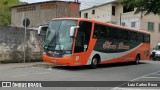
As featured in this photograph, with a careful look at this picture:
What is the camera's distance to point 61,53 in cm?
2111

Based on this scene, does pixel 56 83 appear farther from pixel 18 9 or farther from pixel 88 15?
pixel 88 15

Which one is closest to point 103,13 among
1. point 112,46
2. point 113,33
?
point 113,33

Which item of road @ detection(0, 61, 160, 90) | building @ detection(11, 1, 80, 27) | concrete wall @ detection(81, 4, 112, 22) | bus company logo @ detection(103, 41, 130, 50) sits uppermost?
concrete wall @ detection(81, 4, 112, 22)

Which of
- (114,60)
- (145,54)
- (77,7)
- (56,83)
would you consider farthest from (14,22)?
(56,83)

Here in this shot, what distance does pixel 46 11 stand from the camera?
39.0 metres

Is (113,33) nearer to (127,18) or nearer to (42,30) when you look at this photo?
(42,30)

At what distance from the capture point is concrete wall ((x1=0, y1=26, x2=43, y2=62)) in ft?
79.6

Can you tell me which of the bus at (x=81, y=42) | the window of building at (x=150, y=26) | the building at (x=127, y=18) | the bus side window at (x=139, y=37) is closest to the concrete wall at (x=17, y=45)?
the bus at (x=81, y=42)

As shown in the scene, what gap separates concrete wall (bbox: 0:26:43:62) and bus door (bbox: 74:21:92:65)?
5.53 meters

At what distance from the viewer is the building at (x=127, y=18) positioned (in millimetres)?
54844

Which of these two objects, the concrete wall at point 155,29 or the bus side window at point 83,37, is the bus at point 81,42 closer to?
the bus side window at point 83,37

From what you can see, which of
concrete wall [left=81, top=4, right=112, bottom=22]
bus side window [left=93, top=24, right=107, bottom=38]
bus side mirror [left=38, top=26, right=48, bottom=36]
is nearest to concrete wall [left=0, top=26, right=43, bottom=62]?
bus side mirror [left=38, top=26, right=48, bottom=36]

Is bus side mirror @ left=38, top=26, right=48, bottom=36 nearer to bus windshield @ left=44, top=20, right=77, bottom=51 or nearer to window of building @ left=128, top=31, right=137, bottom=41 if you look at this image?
bus windshield @ left=44, top=20, right=77, bottom=51

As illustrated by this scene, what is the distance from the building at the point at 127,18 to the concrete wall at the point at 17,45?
96.2ft
